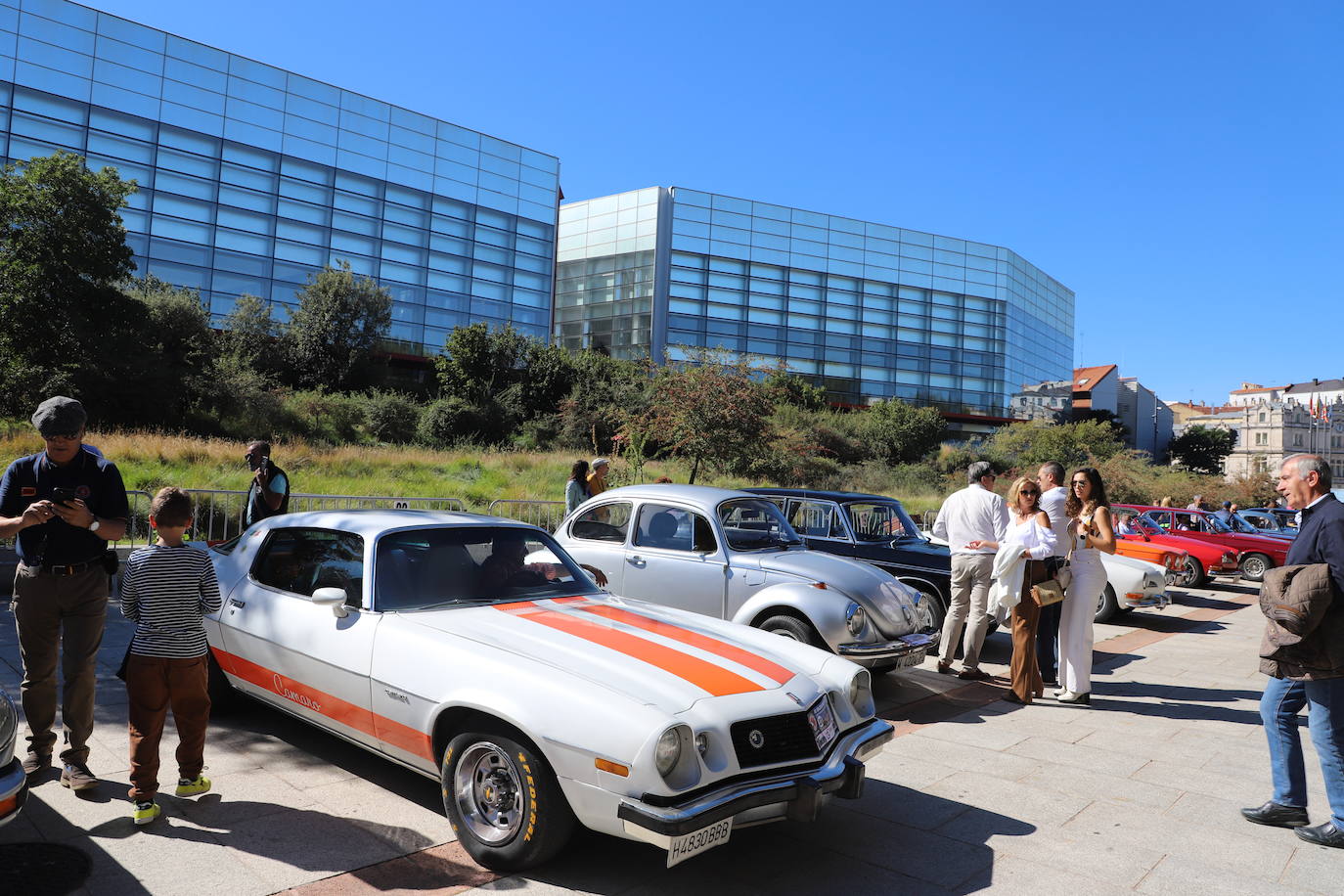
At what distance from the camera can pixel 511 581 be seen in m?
4.94

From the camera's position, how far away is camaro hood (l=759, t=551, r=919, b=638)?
697 centimetres

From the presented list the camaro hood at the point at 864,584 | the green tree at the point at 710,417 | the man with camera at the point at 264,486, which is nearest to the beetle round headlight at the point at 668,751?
the camaro hood at the point at 864,584

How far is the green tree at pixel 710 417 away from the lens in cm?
1698

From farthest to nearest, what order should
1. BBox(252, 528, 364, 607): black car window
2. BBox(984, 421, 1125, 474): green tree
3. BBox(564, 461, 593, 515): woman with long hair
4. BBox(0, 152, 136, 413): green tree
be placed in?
BBox(984, 421, 1125, 474): green tree
BBox(0, 152, 136, 413): green tree
BBox(564, 461, 593, 515): woman with long hair
BBox(252, 528, 364, 607): black car window

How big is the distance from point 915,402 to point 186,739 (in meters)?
63.2

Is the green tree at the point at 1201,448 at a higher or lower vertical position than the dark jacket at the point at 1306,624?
higher

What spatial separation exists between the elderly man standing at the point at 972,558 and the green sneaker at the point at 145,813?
6333mm

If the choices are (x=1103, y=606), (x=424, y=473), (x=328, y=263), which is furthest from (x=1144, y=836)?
(x=328, y=263)

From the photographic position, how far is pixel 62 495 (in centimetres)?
418

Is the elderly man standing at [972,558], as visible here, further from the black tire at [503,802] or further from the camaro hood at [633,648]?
the black tire at [503,802]

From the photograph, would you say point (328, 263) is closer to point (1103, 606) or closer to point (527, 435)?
point (527, 435)

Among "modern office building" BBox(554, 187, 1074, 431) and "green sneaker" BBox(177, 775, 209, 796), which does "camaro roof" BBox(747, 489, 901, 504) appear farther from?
"modern office building" BBox(554, 187, 1074, 431)

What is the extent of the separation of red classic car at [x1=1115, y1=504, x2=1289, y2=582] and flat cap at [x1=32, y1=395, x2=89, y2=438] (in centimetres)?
1727

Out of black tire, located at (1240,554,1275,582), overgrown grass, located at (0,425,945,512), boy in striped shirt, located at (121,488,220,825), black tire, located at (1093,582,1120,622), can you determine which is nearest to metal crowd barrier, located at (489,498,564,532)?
overgrown grass, located at (0,425,945,512)
